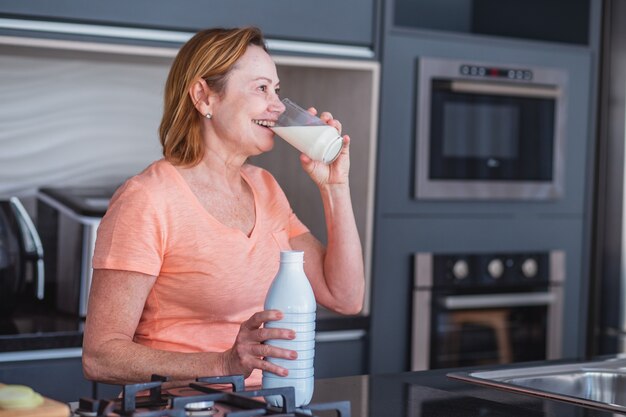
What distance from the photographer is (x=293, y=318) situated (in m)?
1.43

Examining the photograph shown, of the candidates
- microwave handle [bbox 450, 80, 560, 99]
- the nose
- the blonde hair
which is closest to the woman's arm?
the blonde hair

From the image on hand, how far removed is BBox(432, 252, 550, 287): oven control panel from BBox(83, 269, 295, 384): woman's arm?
5.26 ft

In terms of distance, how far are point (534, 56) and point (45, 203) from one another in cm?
166

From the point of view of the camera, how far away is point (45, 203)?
3090mm

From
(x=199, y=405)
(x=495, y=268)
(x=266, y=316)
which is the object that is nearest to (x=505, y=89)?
(x=495, y=268)

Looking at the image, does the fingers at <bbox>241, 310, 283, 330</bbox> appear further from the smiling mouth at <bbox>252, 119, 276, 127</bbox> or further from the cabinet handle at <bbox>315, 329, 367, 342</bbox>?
the cabinet handle at <bbox>315, 329, 367, 342</bbox>

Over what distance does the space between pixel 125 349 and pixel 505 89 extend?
201cm

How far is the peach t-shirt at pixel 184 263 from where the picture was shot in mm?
1791

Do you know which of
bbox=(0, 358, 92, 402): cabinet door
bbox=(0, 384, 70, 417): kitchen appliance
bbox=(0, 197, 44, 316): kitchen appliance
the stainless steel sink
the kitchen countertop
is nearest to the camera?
bbox=(0, 384, 70, 417): kitchen appliance

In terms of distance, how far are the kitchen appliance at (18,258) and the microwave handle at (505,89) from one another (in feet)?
4.52

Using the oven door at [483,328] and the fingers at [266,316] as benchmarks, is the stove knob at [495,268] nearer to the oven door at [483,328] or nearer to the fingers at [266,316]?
the oven door at [483,328]

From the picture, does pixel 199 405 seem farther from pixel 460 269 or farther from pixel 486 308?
pixel 486 308

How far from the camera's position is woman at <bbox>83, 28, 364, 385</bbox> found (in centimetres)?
173

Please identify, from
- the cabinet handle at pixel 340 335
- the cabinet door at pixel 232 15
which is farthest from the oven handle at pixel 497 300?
the cabinet door at pixel 232 15
